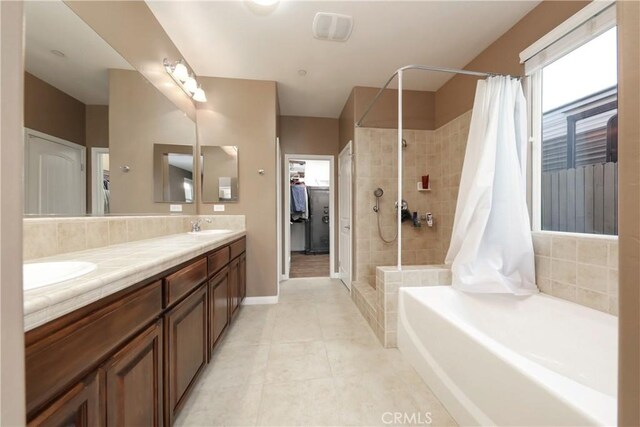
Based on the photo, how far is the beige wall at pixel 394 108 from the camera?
277cm

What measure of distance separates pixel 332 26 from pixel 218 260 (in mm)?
2043

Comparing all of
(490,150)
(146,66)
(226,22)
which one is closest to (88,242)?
(146,66)

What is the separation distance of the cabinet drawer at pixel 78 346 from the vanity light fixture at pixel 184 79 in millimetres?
2068

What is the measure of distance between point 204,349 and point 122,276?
0.92 meters

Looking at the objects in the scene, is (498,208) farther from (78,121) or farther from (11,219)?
(78,121)

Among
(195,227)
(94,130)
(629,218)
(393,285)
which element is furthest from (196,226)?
(629,218)

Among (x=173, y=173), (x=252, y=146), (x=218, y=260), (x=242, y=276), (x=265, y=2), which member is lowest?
(x=242, y=276)

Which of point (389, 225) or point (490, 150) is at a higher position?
point (490, 150)

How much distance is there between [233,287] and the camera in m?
2.04

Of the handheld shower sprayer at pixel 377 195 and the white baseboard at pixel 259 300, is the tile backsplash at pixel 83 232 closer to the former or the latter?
the white baseboard at pixel 259 300

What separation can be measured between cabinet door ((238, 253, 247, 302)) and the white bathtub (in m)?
1.53

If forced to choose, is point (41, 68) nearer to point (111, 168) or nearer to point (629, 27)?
point (111, 168)

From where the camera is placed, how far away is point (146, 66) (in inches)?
68.2

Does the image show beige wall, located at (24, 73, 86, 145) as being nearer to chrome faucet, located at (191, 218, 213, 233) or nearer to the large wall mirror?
the large wall mirror
